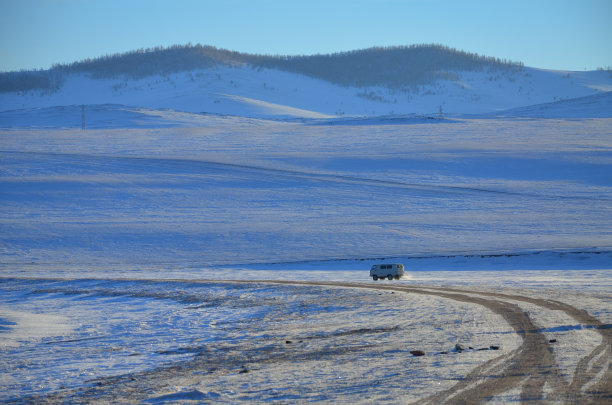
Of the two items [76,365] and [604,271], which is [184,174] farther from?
[76,365]

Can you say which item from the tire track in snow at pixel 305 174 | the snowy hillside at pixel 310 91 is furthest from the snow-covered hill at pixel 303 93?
the tire track in snow at pixel 305 174

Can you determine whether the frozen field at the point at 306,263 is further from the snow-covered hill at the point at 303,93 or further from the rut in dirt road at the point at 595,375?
the snow-covered hill at the point at 303,93

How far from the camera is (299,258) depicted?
32031mm

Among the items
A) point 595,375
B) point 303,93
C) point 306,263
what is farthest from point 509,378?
point 303,93

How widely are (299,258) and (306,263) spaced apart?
126 centimetres

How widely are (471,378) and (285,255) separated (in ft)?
78.8

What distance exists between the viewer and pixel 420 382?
28.8 ft

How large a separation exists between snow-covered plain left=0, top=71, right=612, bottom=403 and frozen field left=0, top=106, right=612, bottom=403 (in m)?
0.09

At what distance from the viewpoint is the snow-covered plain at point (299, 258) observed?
10.0 m

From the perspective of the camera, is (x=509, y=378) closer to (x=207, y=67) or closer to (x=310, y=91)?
(x=310, y=91)

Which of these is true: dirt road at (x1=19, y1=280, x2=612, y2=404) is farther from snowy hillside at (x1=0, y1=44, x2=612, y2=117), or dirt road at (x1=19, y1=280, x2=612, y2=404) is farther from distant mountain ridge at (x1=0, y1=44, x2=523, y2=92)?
distant mountain ridge at (x1=0, y1=44, x2=523, y2=92)

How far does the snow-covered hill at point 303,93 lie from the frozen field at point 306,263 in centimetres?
6981

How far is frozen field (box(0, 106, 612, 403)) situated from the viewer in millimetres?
9695

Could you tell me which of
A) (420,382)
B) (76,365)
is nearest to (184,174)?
(76,365)
